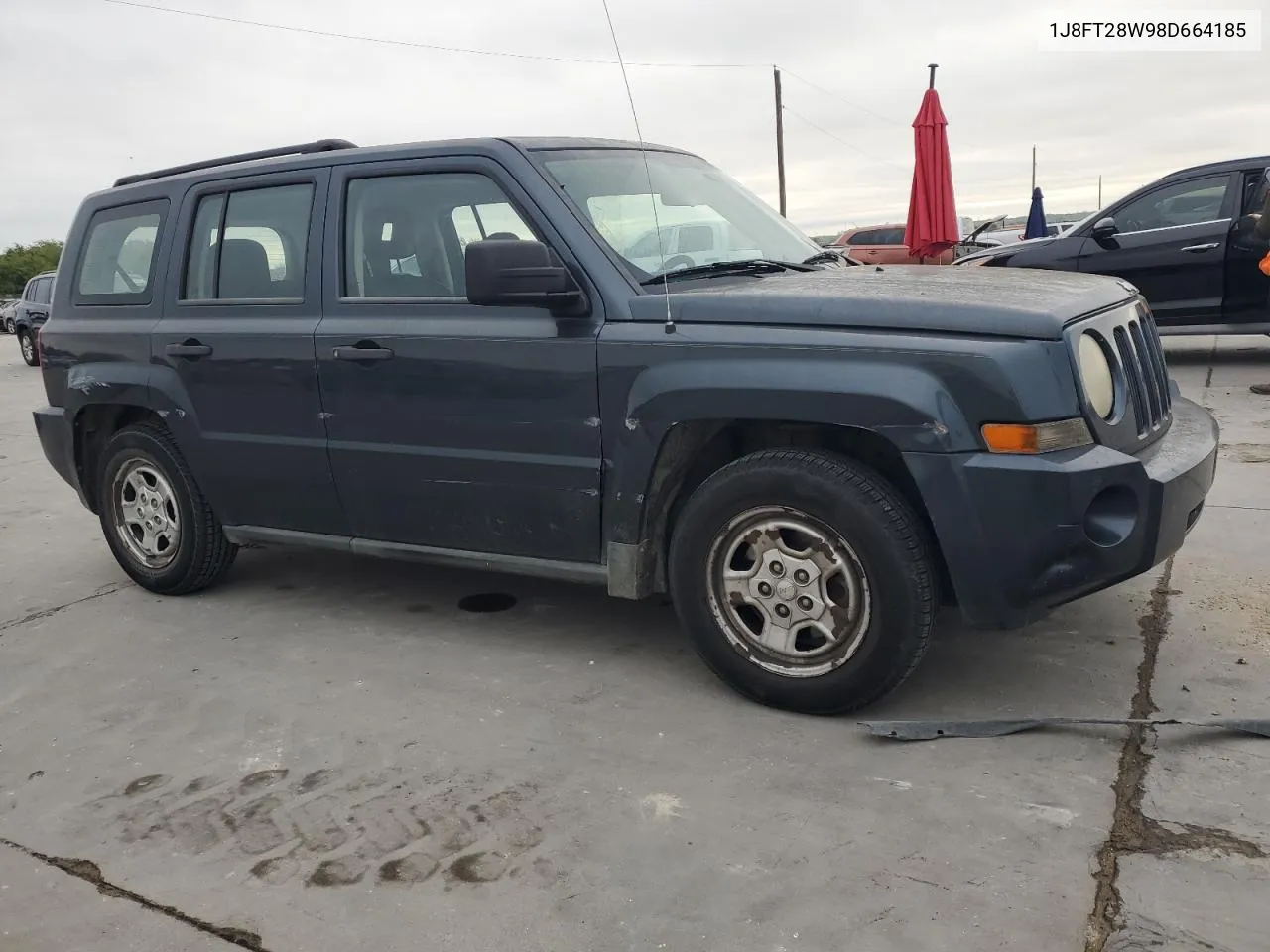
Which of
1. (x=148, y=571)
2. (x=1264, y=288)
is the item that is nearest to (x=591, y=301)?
(x=148, y=571)

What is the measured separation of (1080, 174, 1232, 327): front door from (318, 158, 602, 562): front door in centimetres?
795

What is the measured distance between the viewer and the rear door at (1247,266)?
9.89 meters

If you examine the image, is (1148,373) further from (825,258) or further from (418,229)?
(418,229)

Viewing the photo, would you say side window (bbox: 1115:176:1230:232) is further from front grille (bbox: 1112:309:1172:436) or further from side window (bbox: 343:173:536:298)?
side window (bbox: 343:173:536:298)

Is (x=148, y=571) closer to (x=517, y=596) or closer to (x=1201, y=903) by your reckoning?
(x=517, y=596)

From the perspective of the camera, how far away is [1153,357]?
388 cm

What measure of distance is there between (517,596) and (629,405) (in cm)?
151

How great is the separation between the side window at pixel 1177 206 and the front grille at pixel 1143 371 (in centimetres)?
722

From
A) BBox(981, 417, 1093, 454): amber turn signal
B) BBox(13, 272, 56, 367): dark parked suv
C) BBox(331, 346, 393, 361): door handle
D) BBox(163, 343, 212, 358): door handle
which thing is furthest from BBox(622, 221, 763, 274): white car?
BBox(13, 272, 56, 367): dark parked suv

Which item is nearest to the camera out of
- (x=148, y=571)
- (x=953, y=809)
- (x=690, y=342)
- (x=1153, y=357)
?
(x=953, y=809)

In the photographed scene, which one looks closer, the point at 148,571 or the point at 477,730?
the point at 477,730

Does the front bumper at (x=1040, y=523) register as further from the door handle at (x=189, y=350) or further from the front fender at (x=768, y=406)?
the door handle at (x=189, y=350)

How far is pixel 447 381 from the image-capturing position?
4055 millimetres

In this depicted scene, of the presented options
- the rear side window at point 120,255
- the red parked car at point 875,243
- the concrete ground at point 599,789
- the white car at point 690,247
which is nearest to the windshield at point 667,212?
the white car at point 690,247
